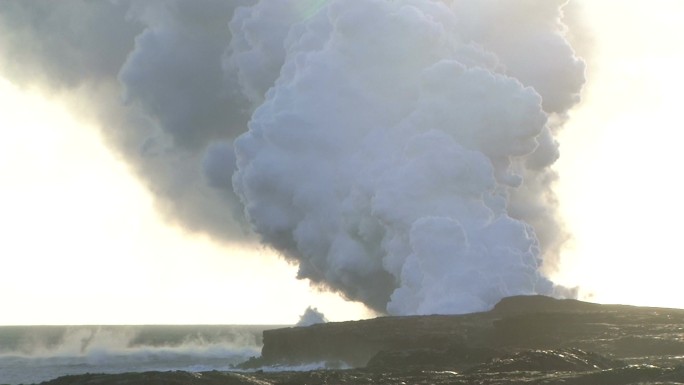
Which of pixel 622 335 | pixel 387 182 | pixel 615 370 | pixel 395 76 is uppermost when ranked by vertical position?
pixel 395 76

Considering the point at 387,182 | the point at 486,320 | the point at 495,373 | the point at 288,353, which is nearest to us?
the point at 495,373

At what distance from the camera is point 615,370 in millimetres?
64062

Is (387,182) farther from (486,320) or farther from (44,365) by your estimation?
(44,365)

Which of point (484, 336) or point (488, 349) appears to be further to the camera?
point (484, 336)

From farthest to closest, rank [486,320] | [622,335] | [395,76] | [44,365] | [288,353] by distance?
[44,365] → [395,76] → [288,353] → [486,320] → [622,335]

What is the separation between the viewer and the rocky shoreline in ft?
212

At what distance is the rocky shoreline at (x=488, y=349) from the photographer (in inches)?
2542

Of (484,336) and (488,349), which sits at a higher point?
(484,336)

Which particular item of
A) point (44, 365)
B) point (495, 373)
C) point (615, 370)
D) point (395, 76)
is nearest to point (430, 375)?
point (495, 373)

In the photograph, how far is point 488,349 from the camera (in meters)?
90.8

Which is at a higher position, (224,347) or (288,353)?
(224,347)

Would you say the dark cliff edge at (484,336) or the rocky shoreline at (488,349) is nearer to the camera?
the rocky shoreline at (488,349)

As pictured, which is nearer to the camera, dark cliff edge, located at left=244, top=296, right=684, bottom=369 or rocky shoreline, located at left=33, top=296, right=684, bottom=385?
rocky shoreline, located at left=33, top=296, right=684, bottom=385

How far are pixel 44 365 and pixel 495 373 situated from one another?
3716 inches
